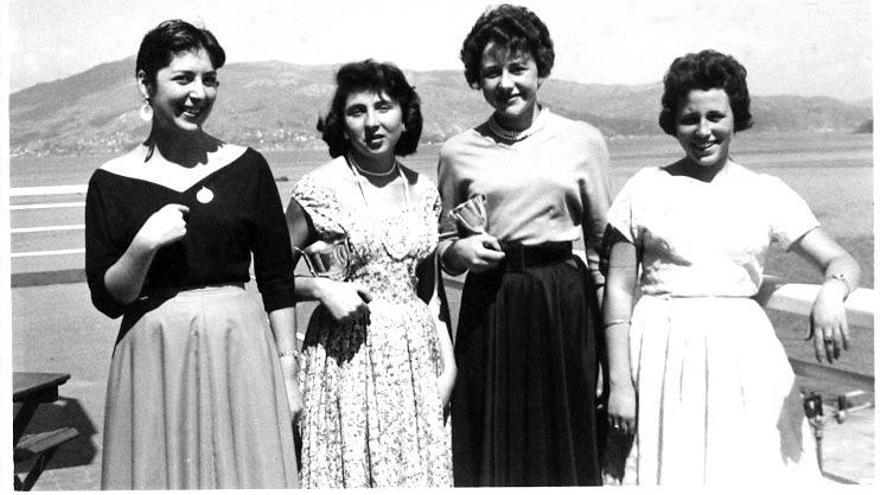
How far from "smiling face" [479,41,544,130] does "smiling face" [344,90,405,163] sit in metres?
0.31

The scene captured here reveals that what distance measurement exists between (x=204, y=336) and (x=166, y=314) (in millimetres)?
114

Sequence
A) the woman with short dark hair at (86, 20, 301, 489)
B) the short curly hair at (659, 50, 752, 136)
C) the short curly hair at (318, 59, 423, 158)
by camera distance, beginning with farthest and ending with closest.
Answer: the short curly hair at (318, 59, 423, 158) < the short curly hair at (659, 50, 752, 136) < the woman with short dark hair at (86, 20, 301, 489)

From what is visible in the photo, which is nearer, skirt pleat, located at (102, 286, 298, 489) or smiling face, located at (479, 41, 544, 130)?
skirt pleat, located at (102, 286, 298, 489)

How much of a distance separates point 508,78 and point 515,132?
7.0 inches

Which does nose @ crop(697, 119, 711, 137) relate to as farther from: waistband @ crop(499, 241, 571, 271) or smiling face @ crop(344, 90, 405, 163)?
smiling face @ crop(344, 90, 405, 163)

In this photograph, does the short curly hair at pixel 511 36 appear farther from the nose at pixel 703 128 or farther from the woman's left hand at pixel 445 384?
the woman's left hand at pixel 445 384

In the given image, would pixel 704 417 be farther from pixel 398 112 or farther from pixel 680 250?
pixel 398 112

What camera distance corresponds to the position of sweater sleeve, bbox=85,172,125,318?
2.36 m

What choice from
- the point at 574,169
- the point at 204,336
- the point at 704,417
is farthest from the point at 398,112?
the point at 704,417

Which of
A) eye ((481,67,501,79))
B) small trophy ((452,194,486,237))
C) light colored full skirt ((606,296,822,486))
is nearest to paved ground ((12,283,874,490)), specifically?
light colored full skirt ((606,296,822,486))

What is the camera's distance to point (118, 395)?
244 centimetres

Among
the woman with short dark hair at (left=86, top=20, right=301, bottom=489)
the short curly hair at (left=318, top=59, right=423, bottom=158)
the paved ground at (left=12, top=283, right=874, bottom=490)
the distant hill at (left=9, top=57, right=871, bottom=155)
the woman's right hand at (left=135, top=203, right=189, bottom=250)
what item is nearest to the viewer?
the woman's right hand at (left=135, top=203, right=189, bottom=250)

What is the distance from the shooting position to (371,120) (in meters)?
2.64

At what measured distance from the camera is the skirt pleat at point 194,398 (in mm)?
2424
